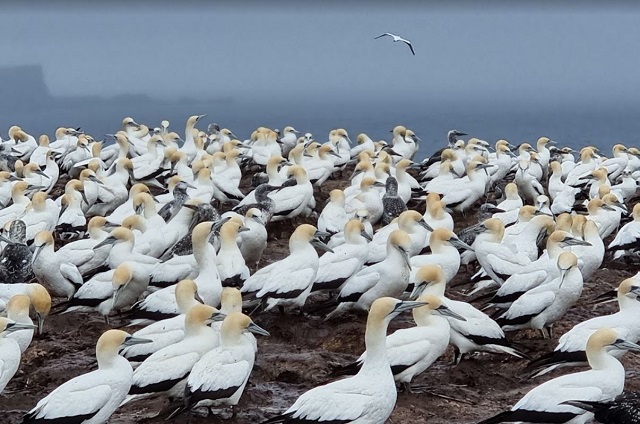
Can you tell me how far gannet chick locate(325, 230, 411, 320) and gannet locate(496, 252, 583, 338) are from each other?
3.17ft

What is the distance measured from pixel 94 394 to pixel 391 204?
24.6 ft

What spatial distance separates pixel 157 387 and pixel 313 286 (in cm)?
292

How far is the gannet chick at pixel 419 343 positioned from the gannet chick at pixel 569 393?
3.30 ft

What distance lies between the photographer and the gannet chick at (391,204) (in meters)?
13.6

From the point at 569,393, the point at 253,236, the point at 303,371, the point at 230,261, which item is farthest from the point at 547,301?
the point at 253,236

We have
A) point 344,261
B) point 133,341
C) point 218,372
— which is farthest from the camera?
point 344,261

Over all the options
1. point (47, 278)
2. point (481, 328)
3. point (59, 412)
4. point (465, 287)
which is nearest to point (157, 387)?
point (59, 412)

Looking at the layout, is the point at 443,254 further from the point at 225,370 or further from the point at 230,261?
the point at 225,370

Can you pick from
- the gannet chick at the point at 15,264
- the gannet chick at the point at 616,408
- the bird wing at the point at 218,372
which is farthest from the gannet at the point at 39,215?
the gannet chick at the point at 616,408

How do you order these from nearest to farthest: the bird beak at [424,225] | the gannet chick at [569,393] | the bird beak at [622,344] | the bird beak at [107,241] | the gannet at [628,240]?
the gannet chick at [569,393]
the bird beak at [622,344]
the bird beak at [107,241]
the bird beak at [424,225]
the gannet at [628,240]

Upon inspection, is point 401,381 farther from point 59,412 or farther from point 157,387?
point 59,412

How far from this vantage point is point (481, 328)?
321 inches

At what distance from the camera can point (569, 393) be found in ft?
21.3

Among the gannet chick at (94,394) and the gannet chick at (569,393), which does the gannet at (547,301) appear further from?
the gannet chick at (94,394)
